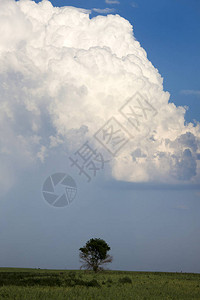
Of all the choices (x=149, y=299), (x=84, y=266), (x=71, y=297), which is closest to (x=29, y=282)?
(x=71, y=297)

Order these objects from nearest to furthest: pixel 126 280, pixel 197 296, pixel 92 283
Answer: pixel 197 296
pixel 92 283
pixel 126 280

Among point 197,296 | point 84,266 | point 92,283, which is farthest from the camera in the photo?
point 84,266

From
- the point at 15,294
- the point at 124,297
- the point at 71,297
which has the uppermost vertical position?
the point at 124,297

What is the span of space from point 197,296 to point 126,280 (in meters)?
17.2

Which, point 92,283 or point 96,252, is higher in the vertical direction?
point 96,252

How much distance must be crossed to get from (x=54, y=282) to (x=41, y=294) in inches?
572

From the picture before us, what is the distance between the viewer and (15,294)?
3900cm

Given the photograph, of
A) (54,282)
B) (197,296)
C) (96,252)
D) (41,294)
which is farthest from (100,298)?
(96,252)

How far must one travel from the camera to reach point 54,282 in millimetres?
54000

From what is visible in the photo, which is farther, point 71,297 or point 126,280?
point 126,280

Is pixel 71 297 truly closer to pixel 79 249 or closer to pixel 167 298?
pixel 167 298

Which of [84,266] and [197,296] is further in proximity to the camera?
[84,266]

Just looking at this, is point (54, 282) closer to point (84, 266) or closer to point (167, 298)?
point (167, 298)

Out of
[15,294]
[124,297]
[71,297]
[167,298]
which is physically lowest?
[15,294]
